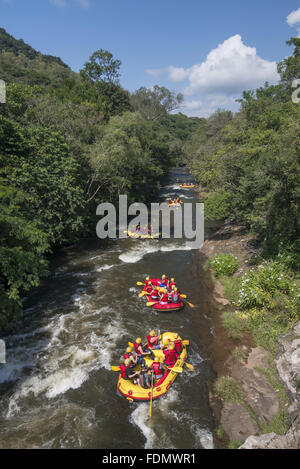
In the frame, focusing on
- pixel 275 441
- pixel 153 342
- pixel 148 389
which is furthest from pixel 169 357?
pixel 275 441

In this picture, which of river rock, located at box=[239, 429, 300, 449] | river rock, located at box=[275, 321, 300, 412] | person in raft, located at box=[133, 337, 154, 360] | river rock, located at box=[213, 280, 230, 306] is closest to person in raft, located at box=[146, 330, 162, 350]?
person in raft, located at box=[133, 337, 154, 360]

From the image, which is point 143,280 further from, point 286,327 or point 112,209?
point 112,209

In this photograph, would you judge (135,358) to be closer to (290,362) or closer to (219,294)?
(290,362)

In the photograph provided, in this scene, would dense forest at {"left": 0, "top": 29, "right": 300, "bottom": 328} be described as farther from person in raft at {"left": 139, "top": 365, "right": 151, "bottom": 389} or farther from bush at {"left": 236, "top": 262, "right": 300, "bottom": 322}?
person in raft at {"left": 139, "top": 365, "right": 151, "bottom": 389}

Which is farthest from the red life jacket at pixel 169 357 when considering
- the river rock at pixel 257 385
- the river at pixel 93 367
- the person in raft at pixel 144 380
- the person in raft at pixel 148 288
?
the person in raft at pixel 148 288

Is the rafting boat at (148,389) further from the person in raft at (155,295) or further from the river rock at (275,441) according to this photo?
the person in raft at (155,295)
